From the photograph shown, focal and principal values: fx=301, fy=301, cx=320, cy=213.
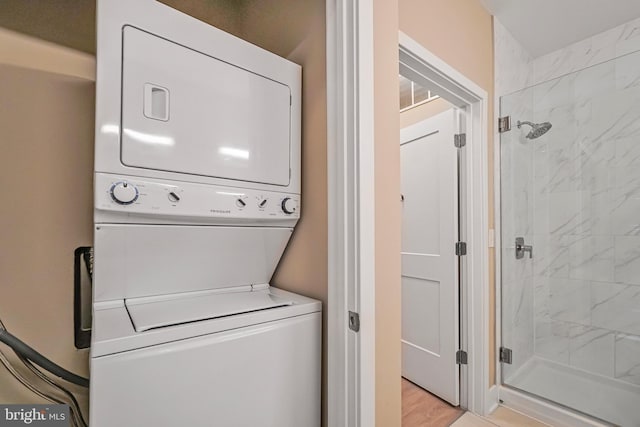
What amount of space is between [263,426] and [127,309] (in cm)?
56

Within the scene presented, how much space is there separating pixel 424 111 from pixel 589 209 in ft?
4.58

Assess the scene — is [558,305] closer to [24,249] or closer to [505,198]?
[505,198]

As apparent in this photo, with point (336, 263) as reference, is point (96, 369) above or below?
below

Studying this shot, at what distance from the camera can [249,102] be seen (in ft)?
3.68

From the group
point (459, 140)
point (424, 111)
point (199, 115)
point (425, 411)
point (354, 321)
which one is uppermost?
point (424, 111)

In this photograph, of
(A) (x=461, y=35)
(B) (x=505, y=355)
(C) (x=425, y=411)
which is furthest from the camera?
(B) (x=505, y=355)

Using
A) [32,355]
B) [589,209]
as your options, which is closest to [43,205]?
[32,355]

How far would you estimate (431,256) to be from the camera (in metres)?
2.20

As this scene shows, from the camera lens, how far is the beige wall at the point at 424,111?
7.61ft

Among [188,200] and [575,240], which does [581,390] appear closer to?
[575,240]

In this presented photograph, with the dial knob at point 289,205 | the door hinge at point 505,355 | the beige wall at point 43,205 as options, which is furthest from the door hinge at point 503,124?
the beige wall at point 43,205

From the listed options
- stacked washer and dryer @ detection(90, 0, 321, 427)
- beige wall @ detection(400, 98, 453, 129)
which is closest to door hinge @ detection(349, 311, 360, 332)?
stacked washer and dryer @ detection(90, 0, 321, 427)

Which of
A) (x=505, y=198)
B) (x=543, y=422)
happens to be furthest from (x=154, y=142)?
(x=543, y=422)

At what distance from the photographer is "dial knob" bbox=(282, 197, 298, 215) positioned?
3.88 ft
